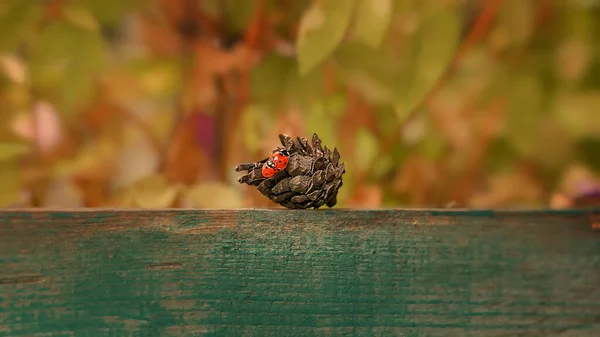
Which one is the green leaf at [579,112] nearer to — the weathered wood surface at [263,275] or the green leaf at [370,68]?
the green leaf at [370,68]

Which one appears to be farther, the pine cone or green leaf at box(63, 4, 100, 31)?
green leaf at box(63, 4, 100, 31)

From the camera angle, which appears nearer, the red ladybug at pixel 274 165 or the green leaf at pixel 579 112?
the red ladybug at pixel 274 165

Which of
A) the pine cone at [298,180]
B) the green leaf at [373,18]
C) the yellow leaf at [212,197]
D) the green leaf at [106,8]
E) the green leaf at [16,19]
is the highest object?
the green leaf at [106,8]

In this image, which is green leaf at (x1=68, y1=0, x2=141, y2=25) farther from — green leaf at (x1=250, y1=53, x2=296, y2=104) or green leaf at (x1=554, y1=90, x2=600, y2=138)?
green leaf at (x1=554, y1=90, x2=600, y2=138)

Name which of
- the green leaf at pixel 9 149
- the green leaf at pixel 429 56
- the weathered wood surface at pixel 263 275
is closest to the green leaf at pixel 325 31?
the green leaf at pixel 429 56

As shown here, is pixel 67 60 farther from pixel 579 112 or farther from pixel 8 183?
pixel 579 112

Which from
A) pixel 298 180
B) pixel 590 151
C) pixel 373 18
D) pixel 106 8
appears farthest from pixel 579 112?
pixel 106 8

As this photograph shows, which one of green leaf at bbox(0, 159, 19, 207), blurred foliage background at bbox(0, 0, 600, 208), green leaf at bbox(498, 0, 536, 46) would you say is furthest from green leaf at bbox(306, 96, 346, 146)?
green leaf at bbox(0, 159, 19, 207)
